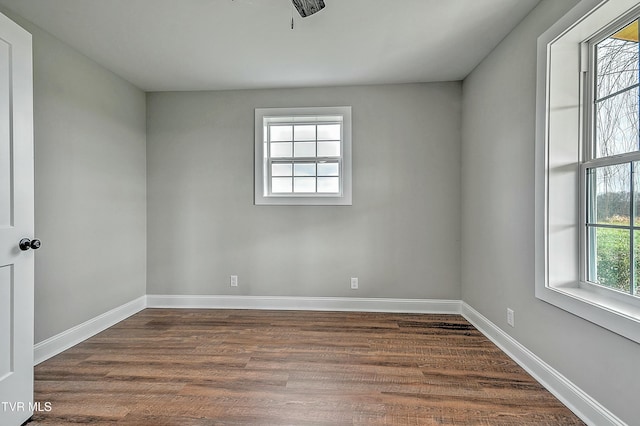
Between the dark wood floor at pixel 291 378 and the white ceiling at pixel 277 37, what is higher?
the white ceiling at pixel 277 37

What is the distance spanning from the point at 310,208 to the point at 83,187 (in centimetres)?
214

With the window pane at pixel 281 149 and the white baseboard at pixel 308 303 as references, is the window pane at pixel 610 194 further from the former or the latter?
the window pane at pixel 281 149

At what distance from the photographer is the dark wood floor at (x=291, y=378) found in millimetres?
1833

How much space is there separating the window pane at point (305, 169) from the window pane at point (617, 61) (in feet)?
8.24

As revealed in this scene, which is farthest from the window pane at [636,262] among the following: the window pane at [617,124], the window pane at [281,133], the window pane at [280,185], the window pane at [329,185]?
the window pane at [281,133]

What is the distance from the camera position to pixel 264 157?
374 cm

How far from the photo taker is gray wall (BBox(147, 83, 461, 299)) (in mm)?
3586

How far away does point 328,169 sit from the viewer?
3742 mm

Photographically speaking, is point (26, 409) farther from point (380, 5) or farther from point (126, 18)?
point (380, 5)

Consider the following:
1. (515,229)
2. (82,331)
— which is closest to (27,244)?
(82,331)

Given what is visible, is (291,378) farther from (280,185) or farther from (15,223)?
(280,185)

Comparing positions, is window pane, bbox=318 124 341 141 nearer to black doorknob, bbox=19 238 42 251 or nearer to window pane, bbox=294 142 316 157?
window pane, bbox=294 142 316 157

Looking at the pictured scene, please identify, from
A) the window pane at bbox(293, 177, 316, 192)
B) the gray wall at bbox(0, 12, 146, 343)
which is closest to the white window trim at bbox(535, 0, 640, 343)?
the window pane at bbox(293, 177, 316, 192)

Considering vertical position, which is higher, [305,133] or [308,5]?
[308,5]
